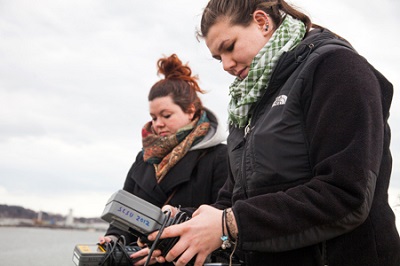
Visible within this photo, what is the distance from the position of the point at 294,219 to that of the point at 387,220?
0.28 m

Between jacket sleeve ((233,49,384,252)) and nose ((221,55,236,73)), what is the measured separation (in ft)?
1.72

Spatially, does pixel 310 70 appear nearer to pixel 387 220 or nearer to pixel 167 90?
pixel 387 220

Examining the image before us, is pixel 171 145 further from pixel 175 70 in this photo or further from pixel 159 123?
pixel 175 70

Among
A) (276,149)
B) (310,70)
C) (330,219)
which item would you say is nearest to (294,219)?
(330,219)

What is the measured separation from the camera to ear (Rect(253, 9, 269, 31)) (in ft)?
5.60

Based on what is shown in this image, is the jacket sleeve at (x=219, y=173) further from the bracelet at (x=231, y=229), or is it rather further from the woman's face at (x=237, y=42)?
the bracelet at (x=231, y=229)

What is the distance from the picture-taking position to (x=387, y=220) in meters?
1.29

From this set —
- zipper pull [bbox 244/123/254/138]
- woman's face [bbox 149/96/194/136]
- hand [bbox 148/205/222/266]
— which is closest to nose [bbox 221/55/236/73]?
zipper pull [bbox 244/123/254/138]

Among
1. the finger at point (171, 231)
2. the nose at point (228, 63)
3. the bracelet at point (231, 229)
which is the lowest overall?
the bracelet at point (231, 229)

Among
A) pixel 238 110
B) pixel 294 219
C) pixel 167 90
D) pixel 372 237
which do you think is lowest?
pixel 372 237

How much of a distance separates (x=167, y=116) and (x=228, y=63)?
1469mm

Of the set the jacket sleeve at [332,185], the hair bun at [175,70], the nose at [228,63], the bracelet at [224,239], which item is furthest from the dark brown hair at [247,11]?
the hair bun at [175,70]

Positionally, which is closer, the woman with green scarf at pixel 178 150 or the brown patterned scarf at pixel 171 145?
the woman with green scarf at pixel 178 150

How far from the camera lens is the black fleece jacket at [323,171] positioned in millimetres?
1211
